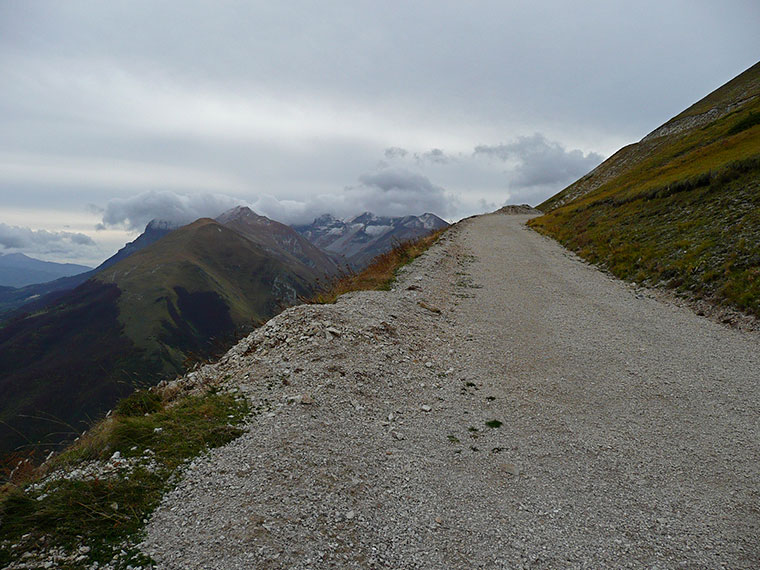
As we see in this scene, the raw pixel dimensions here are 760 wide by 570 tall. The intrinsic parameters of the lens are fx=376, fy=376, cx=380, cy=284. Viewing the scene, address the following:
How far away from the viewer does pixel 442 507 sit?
6184 mm

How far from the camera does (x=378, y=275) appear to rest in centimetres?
2094

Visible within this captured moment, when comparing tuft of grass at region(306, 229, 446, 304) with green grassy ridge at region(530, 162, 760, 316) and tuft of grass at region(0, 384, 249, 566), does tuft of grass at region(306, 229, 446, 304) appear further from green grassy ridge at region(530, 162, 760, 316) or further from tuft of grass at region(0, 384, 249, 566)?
green grassy ridge at region(530, 162, 760, 316)

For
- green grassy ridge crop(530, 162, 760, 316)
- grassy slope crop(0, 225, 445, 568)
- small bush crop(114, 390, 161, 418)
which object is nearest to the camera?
grassy slope crop(0, 225, 445, 568)

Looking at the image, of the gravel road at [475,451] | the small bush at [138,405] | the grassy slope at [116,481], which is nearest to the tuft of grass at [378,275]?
the gravel road at [475,451]

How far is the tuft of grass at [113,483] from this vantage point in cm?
482

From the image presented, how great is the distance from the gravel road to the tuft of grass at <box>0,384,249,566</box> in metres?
0.39

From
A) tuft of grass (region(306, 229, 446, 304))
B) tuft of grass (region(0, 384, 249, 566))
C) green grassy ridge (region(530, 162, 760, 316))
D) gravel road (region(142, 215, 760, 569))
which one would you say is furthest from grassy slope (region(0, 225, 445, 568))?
green grassy ridge (region(530, 162, 760, 316))

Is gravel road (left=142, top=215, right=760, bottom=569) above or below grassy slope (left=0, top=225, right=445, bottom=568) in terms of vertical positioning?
below

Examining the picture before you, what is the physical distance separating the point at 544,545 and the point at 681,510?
102 inches

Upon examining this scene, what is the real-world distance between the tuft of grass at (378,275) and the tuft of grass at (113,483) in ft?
27.3

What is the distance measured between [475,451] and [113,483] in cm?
633

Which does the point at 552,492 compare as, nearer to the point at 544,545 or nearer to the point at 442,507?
the point at 544,545

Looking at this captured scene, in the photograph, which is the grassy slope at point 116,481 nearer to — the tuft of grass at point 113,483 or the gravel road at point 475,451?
the tuft of grass at point 113,483

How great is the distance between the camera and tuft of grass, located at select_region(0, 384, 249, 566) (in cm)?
482
